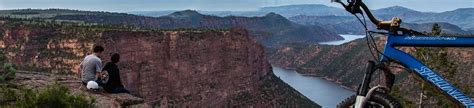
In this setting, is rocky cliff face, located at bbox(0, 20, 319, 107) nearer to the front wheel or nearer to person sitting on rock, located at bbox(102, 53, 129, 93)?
person sitting on rock, located at bbox(102, 53, 129, 93)

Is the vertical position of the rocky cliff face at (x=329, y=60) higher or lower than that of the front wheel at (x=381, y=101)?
lower

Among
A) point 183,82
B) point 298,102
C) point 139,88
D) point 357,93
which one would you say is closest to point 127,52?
point 139,88

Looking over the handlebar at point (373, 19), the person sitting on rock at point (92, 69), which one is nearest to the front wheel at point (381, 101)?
the handlebar at point (373, 19)

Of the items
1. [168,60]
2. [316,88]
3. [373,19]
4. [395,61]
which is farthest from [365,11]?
[316,88]

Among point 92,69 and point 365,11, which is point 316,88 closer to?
point 92,69

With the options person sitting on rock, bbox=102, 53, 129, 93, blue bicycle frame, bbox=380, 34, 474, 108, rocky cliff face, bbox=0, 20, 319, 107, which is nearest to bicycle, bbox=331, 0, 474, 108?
blue bicycle frame, bbox=380, 34, 474, 108

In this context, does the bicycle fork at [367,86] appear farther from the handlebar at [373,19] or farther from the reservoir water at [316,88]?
the reservoir water at [316,88]
